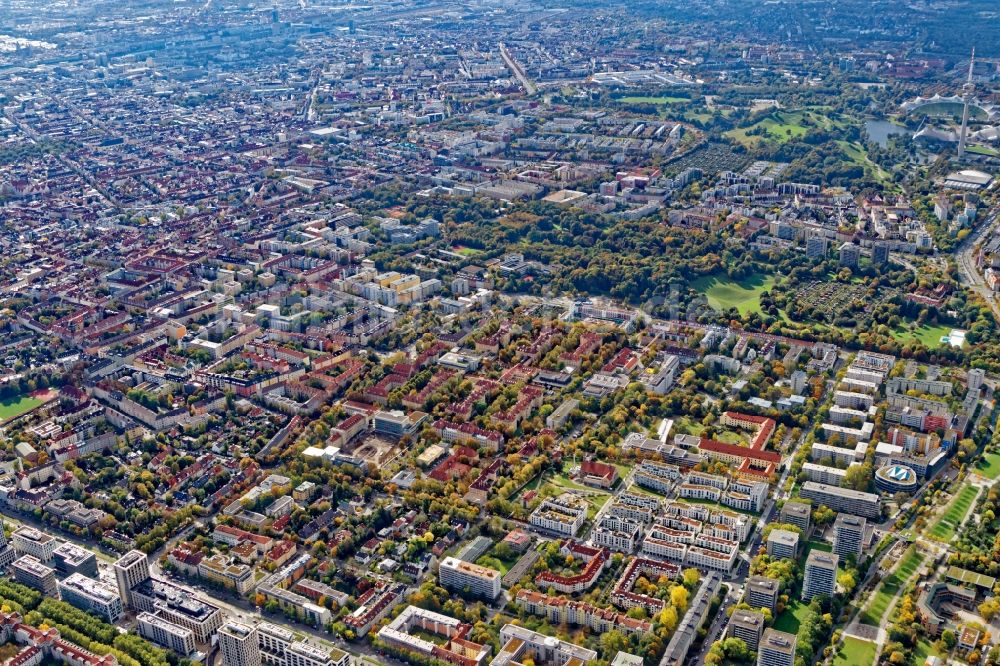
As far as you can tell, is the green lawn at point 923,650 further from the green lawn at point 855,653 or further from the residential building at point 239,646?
the residential building at point 239,646

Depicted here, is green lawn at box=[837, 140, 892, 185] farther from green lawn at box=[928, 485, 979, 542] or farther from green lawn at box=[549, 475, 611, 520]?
green lawn at box=[549, 475, 611, 520]

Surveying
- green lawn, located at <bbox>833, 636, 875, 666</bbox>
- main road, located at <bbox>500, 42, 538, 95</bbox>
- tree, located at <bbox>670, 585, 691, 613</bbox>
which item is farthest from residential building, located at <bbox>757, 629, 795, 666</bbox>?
main road, located at <bbox>500, 42, 538, 95</bbox>

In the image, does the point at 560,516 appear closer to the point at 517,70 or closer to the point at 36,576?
the point at 36,576

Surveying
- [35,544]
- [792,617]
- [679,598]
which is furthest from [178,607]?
[792,617]

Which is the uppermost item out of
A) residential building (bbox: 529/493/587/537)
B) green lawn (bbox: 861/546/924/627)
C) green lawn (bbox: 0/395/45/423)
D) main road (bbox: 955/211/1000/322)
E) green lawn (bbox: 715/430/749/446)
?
green lawn (bbox: 861/546/924/627)

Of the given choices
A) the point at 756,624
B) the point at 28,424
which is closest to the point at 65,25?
the point at 28,424

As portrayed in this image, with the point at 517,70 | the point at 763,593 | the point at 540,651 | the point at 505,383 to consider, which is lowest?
the point at 517,70
